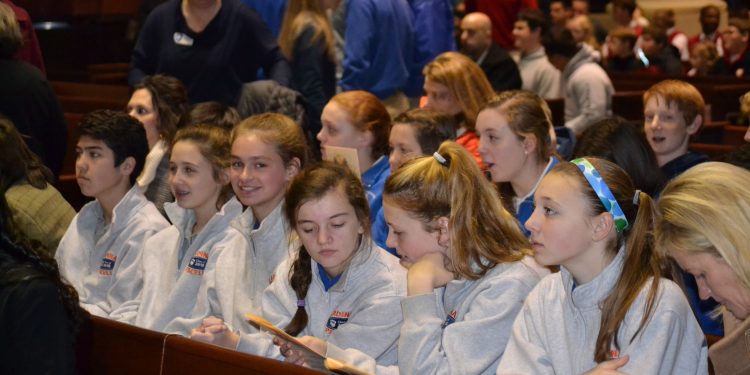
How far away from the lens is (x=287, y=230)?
4.45 metres

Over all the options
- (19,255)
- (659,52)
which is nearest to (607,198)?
(19,255)

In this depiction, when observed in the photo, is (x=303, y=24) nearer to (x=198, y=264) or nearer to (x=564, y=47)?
(x=198, y=264)

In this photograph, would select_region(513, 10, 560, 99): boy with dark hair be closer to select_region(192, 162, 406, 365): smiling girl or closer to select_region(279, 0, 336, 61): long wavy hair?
select_region(279, 0, 336, 61): long wavy hair

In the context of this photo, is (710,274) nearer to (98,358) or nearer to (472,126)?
(98,358)

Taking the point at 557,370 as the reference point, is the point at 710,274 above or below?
above

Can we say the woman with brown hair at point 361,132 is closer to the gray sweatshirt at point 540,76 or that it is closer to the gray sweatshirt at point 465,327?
the gray sweatshirt at point 465,327

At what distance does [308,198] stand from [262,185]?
2.07ft

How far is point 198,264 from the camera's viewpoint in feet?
14.8

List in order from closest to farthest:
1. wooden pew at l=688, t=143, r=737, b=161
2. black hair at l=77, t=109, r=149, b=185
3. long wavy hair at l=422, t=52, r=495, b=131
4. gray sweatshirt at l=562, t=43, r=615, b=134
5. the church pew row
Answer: the church pew row < black hair at l=77, t=109, r=149, b=185 < long wavy hair at l=422, t=52, r=495, b=131 < wooden pew at l=688, t=143, r=737, b=161 < gray sweatshirt at l=562, t=43, r=615, b=134

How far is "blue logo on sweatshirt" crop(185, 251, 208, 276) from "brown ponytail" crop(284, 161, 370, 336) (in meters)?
0.54

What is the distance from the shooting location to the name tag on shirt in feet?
21.7

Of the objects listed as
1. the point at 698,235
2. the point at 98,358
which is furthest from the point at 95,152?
the point at 698,235

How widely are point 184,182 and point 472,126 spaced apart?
2.01 meters

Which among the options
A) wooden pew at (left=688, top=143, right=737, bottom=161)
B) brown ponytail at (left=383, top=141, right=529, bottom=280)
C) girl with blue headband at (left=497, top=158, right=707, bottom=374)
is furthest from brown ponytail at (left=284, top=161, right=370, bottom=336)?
wooden pew at (left=688, top=143, right=737, bottom=161)
